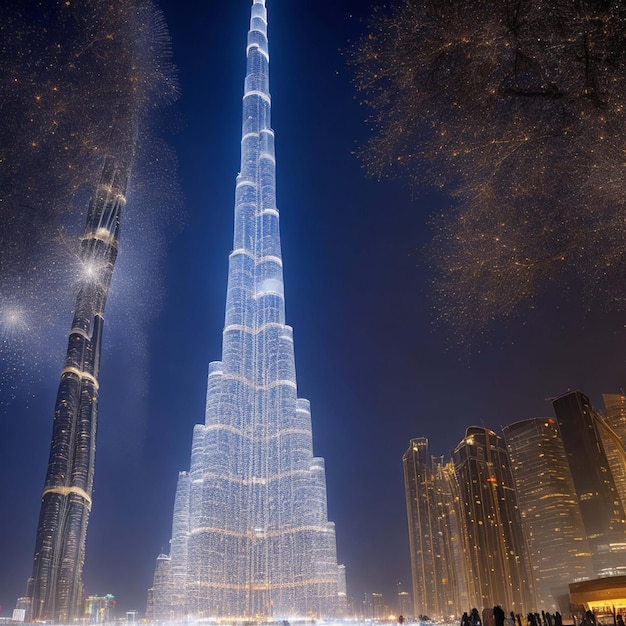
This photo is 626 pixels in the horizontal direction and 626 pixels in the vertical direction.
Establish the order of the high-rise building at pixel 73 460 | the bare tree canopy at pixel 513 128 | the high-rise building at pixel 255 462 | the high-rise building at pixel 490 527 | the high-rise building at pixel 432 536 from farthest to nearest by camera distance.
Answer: the high-rise building at pixel 432 536
the high-rise building at pixel 490 527
the high-rise building at pixel 255 462
the high-rise building at pixel 73 460
the bare tree canopy at pixel 513 128

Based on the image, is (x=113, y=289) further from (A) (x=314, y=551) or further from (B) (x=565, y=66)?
(B) (x=565, y=66)

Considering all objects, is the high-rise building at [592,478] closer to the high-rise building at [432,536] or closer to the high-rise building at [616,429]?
the high-rise building at [616,429]

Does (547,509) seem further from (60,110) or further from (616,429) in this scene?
(60,110)

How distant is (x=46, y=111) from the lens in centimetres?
1041

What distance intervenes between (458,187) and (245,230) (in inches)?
3076

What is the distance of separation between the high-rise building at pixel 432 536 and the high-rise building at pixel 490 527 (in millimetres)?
5256

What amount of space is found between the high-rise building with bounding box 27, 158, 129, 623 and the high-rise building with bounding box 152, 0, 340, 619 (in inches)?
796

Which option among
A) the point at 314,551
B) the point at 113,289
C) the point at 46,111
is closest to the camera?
the point at 46,111

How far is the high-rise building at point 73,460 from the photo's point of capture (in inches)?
1923

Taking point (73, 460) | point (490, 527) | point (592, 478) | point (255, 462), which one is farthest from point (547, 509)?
point (73, 460)

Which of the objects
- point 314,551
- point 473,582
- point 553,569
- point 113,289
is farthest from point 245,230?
point 553,569

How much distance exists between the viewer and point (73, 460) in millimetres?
52469

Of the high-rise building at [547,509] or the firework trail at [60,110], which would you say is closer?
the firework trail at [60,110]

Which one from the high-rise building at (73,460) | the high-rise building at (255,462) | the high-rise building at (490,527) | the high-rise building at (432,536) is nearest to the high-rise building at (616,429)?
the high-rise building at (490,527)
